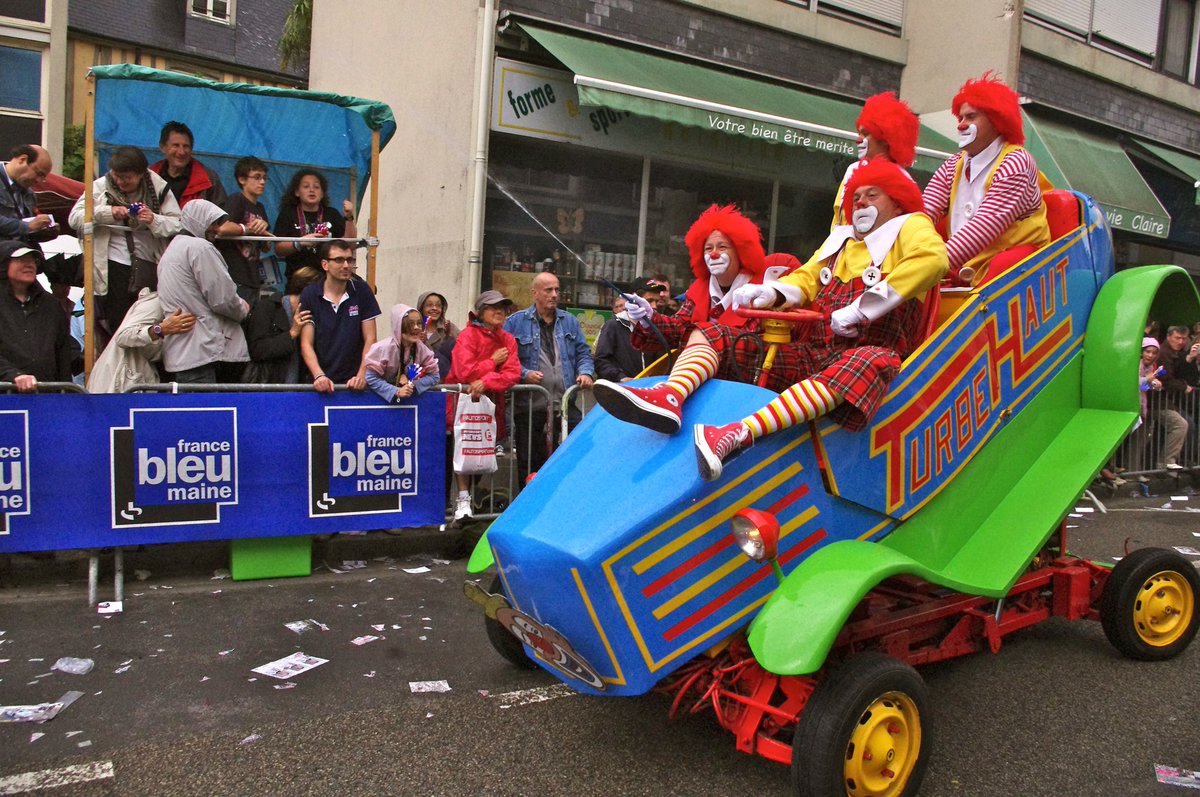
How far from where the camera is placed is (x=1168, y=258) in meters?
16.9

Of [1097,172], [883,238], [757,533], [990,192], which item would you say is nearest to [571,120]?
[990,192]

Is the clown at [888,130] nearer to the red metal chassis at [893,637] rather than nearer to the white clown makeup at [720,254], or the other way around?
the white clown makeup at [720,254]

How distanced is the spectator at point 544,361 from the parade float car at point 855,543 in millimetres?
3005

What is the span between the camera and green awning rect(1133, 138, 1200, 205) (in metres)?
14.4

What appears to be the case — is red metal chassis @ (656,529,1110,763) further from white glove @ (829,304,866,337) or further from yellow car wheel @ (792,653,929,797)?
Answer: white glove @ (829,304,866,337)

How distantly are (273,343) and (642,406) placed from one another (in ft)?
12.5

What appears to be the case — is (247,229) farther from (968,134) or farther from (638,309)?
(968,134)

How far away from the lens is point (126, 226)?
19.7 feet

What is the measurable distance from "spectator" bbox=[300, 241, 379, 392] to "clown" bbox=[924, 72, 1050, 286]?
371 centimetres

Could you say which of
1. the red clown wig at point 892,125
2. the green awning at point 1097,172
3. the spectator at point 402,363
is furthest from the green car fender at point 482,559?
the green awning at point 1097,172

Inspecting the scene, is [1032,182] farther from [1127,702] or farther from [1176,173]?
[1176,173]

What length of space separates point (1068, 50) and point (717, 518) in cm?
1362

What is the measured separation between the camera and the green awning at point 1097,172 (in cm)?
1247

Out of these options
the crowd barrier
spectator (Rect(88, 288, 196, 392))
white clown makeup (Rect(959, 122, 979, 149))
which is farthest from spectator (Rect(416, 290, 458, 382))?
the crowd barrier
